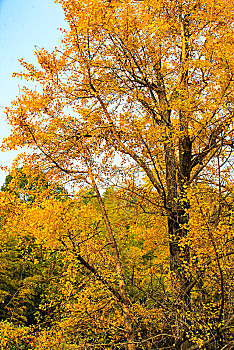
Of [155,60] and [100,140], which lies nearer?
[155,60]

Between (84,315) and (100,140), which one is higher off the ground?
(100,140)

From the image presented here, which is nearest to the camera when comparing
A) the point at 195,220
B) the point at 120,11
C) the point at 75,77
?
the point at 195,220

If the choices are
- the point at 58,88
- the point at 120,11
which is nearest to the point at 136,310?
the point at 58,88

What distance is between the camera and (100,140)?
23.5ft

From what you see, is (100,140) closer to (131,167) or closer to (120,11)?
(131,167)

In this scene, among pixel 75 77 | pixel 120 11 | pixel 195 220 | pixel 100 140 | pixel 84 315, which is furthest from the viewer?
pixel 100 140

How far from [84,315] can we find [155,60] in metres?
5.55

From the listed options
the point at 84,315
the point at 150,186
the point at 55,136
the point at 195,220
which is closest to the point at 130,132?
the point at 150,186

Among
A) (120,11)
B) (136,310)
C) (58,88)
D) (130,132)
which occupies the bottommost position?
(136,310)

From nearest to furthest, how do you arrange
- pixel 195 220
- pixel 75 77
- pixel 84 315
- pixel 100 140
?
pixel 195 220
pixel 84 315
pixel 75 77
pixel 100 140

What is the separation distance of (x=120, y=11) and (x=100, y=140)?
276cm

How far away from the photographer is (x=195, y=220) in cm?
433

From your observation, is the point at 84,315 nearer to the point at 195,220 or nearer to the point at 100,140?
the point at 195,220

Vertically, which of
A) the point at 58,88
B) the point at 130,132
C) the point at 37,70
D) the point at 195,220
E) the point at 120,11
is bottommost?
the point at 195,220
